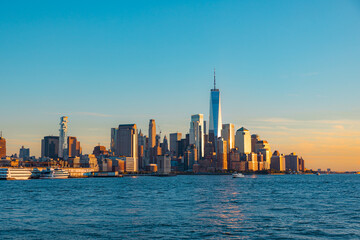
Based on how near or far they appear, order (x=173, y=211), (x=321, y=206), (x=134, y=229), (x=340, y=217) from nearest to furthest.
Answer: (x=134, y=229) → (x=340, y=217) → (x=173, y=211) → (x=321, y=206)

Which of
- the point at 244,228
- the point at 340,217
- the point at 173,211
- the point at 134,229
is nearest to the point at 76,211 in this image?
the point at 173,211

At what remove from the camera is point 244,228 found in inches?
2004

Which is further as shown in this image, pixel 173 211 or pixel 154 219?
pixel 173 211

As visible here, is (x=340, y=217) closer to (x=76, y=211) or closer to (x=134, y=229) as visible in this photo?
(x=134, y=229)

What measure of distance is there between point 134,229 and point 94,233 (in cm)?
501

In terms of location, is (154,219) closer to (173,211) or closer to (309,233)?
(173,211)

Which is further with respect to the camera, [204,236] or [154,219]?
[154,219]

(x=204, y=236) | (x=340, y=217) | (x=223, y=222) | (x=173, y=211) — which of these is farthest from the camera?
(x=173, y=211)

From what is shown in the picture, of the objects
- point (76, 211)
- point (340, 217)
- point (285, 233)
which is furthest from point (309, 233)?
point (76, 211)

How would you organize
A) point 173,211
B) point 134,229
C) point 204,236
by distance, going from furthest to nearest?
point 173,211, point 134,229, point 204,236

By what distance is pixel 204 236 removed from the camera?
45.8 metres

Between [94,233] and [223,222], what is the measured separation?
17.8 metres

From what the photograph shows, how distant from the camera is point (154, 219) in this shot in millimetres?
58375

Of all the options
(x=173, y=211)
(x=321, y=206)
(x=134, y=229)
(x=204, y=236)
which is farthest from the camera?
(x=321, y=206)
